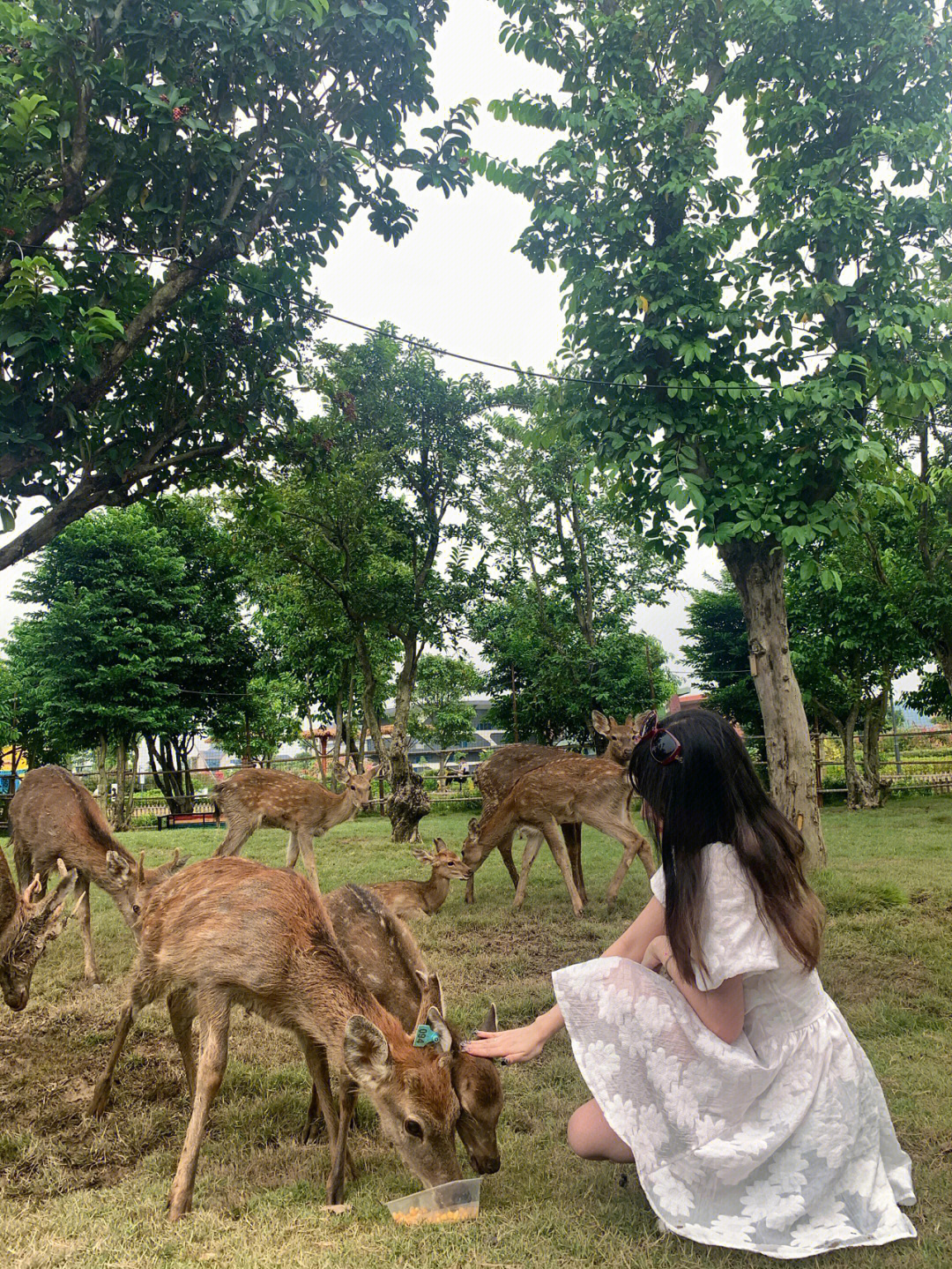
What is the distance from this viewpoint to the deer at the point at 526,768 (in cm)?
916

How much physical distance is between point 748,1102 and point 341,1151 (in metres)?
1.54

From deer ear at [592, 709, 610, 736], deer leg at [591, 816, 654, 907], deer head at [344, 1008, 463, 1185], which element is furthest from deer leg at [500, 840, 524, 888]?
deer head at [344, 1008, 463, 1185]

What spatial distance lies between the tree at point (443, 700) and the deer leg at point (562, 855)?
22.6 meters

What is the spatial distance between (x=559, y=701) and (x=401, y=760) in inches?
308

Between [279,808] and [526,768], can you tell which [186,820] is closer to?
[279,808]

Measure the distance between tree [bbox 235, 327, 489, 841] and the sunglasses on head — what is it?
11142mm

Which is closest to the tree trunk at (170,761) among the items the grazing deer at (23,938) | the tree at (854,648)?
the tree at (854,648)

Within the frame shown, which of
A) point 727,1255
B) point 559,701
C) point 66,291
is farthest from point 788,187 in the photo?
point 559,701

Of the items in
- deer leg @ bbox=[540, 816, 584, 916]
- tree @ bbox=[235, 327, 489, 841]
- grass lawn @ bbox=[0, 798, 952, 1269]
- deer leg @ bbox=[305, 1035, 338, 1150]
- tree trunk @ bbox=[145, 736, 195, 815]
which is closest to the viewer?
grass lawn @ bbox=[0, 798, 952, 1269]

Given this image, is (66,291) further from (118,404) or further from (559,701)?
(559,701)

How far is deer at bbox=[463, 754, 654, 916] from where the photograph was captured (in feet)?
28.3

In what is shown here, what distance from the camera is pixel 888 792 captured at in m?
20.9

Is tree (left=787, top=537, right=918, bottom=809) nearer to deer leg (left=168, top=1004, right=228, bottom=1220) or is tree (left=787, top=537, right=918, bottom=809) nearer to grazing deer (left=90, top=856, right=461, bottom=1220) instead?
grazing deer (left=90, top=856, right=461, bottom=1220)

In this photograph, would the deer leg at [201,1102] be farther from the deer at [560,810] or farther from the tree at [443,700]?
the tree at [443,700]
